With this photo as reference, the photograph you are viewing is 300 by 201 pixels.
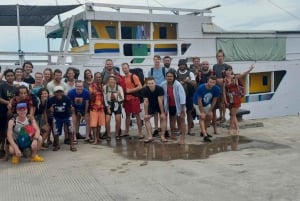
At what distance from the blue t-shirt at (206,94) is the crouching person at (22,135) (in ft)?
10.7

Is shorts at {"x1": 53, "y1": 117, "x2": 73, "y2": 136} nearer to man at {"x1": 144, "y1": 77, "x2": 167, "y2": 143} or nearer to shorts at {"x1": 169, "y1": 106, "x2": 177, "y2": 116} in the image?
man at {"x1": 144, "y1": 77, "x2": 167, "y2": 143}

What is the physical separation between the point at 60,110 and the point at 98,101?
1029 millimetres

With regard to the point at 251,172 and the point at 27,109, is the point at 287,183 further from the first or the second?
the point at 27,109


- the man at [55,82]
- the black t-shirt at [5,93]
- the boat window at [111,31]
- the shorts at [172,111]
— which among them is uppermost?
the boat window at [111,31]

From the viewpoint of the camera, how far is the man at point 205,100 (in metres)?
8.41

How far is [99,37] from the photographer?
13.9 m

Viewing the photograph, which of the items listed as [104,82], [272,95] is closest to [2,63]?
[104,82]

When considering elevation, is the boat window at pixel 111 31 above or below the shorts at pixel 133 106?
A: above

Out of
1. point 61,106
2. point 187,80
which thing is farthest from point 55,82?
point 187,80

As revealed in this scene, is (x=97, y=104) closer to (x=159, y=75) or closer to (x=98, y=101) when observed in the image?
(x=98, y=101)

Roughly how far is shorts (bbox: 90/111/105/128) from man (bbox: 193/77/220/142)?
1934mm

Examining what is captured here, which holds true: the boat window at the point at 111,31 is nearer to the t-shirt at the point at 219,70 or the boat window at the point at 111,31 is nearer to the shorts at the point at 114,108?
the t-shirt at the point at 219,70

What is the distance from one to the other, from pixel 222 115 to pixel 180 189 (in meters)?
5.51

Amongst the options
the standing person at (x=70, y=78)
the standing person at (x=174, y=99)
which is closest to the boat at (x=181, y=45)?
the standing person at (x=70, y=78)
